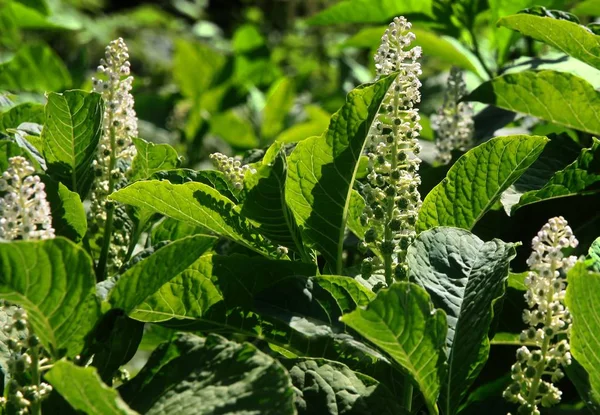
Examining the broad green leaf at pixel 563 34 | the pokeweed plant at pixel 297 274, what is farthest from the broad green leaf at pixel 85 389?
the broad green leaf at pixel 563 34

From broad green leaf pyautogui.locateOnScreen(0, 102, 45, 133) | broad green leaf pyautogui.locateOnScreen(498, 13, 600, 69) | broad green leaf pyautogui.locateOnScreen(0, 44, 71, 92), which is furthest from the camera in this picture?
broad green leaf pyautogui.locateOnScreen(0, 44, 71, 92)

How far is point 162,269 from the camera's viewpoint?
1.52 metres

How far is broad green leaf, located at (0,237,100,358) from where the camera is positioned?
53.5 inches

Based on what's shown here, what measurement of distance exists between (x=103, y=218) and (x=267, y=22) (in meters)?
7.39

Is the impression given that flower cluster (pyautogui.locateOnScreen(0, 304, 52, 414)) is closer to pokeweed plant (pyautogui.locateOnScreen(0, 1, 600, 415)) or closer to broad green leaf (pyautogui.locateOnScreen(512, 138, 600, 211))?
pokeweed plant (pyautogui.locateOnScreen(0, 1, 600, 415))

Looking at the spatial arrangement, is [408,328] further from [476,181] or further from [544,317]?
[476,181]

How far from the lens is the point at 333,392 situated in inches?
65.1

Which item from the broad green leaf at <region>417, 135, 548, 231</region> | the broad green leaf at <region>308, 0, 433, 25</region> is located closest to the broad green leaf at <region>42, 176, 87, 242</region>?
the broad green leaf at <region>417, 135, 548, 231</region>

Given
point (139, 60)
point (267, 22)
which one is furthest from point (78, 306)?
point (267, 22)

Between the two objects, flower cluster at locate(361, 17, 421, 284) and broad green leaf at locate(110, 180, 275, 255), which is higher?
flower cluster at locate(361, 17, 421, 284)

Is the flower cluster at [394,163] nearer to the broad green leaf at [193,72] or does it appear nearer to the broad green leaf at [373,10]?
the broad green leaf at [373,10]

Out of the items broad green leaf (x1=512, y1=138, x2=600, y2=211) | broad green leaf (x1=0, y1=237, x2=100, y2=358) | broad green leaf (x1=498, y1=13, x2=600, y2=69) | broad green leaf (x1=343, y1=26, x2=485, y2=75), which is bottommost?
broad green leaf (x1=0, y1=237, x2=100, y2=358)

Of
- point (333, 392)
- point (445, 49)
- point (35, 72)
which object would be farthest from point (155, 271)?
point (35, 72)

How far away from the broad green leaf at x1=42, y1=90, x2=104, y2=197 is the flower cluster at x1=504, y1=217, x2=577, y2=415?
41.9 inches
